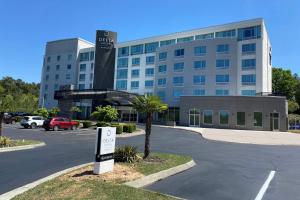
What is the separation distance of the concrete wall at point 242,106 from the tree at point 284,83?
32.0 m

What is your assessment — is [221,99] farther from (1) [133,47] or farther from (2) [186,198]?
(2) [186,198]

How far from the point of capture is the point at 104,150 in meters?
9.90

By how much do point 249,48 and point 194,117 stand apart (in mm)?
16050

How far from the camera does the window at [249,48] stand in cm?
5071

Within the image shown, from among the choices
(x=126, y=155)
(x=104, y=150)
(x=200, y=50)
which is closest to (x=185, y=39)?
(x=200, y=50)

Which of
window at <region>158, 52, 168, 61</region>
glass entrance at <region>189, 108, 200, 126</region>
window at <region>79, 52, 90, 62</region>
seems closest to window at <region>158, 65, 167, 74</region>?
window at <region>158, 52, 168, 61</region>

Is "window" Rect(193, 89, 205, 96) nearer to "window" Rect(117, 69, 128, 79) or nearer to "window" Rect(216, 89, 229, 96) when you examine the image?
"window" Rect(216, 89, 229, 96)

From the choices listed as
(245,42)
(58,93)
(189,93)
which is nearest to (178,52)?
(189,93)

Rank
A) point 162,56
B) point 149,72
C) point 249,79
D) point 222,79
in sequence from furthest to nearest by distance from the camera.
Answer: point 149,72 → point 162,56 → point 222,79 → point 249,79

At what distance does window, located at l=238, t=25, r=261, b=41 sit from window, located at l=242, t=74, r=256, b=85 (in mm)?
6995

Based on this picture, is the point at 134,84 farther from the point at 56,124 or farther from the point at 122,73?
the point at 56,124

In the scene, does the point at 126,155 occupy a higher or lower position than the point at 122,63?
lower

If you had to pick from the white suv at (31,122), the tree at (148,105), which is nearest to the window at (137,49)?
the white suv at (31,122)

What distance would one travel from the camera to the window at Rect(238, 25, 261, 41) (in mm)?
51066
